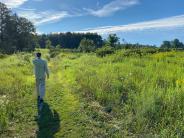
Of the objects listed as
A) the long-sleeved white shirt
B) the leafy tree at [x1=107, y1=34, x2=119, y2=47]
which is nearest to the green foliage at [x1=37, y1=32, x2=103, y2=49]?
the leafy tree at [x1=107, y1=34, x2=119, y2=47]

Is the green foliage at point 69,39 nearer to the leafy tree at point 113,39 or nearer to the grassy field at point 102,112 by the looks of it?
the leafy tree at point 113,39

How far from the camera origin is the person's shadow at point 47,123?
9974 mm

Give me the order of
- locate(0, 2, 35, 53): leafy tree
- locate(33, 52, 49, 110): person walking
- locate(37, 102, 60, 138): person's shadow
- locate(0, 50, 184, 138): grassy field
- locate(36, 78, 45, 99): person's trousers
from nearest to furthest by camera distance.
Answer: locate(0, 50, 184, 138): grassy field < locate(37, 102, 60, 138): person's shadow < locate(36, 78, 45, 99): person's trousers < locate(33, 52, 49, 110): person walking < locate(0, 2, 35, 53): leafy tree

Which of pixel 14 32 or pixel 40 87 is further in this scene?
pixel 14 32

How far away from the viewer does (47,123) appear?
11.1m

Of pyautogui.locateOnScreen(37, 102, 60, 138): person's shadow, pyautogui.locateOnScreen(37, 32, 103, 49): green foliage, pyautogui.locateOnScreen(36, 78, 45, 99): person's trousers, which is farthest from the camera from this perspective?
pyautogui.locateOnScreen(37, 32, 103, 49): green foliage

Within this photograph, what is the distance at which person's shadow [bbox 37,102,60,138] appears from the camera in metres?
9.97

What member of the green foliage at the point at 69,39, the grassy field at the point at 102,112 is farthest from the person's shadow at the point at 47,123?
the green foliage at the point at 69,39

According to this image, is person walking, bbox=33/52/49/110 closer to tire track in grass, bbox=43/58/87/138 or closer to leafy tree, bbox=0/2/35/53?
tire track in grass, bbox=43/58/87/138

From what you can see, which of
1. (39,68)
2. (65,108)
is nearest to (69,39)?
(39,68)

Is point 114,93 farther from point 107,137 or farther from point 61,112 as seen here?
point 107,137

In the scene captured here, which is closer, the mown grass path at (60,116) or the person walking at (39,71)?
the mown grass path at (60,116)

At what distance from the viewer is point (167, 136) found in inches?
336

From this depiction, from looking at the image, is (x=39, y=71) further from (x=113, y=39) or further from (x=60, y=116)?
(x=113, y=39)
